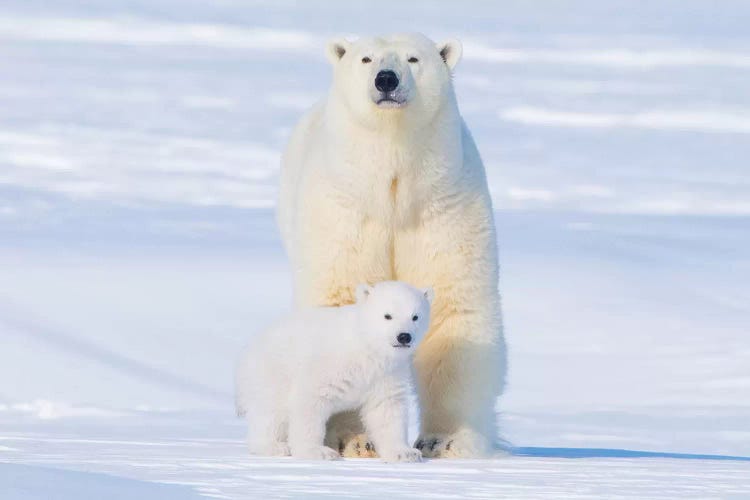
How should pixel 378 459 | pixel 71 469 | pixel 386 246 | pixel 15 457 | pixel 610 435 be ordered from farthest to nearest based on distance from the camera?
1. pixel 610 435
2. pixel 386 246
3. pixel 378 459
4. pixel 15 457
5. pixel 71 469

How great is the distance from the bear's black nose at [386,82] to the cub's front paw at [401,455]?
1.33m

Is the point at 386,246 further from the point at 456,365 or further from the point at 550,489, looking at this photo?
the point at 550,489

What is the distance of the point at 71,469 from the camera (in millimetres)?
5598

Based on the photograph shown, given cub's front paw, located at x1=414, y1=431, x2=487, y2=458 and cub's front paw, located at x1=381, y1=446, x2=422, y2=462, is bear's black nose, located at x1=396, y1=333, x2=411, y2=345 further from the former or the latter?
cub's front paw, located at x1=414, y1=431, x2=487, y2=458

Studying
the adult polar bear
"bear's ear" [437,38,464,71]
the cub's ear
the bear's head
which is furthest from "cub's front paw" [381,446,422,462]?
"bear's ear" [437,38,464,71]

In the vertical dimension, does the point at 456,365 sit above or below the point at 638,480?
above

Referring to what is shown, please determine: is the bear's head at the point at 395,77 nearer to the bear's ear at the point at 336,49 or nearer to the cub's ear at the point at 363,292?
the bear's ear at the point at 336,49

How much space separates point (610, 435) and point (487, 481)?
157 inches

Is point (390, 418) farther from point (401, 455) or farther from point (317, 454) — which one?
point (317, 454)

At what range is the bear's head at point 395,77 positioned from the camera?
669 centimetres

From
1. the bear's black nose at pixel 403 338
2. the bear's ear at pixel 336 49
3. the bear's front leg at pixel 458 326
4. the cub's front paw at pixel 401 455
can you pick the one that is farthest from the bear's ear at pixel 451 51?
the cub's front paw at pixel 401 455

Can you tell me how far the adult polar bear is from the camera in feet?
22.4

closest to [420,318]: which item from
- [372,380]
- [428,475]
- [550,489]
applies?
[372,380]

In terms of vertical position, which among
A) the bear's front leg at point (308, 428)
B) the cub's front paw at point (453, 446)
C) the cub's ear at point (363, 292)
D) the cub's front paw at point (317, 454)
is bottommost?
the cub's front paw at point (317, 454)
